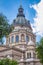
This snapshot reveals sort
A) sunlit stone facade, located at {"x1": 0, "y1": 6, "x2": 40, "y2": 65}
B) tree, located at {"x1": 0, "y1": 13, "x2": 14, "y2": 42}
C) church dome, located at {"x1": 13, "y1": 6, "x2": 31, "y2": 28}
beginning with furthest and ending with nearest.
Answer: church dome, located at {"x1": 13, "y1": 6, "x2": 31, "y2": 28} < sunlit stone facade, located at {"x1": 0, "y1": 6, "x2": 40, "y2": 65} < tree, located at {"x1": 0, "y1": 13, "x2": 14, "y2": 42}

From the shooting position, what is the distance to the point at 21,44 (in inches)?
3740

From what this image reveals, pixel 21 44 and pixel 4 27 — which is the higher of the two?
pixel 21 44

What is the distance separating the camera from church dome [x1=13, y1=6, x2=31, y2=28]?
102 metres

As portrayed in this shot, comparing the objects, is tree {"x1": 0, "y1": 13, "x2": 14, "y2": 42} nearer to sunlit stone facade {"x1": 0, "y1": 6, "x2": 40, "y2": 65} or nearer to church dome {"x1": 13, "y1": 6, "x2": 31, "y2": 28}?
sunlit stone facade {"x1": 0, "y1": 6, "x2": 40, "y2": 65}

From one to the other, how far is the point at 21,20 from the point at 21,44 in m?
11.2

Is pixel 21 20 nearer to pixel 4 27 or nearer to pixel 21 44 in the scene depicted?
pixel 21 44

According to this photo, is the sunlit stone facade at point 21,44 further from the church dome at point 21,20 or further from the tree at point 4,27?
the tree at point 4,27

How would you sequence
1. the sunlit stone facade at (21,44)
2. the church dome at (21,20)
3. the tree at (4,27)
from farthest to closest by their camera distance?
the church dome at (21,20)
the sunlit stone facade at (21,44)
the tree at (4,27)

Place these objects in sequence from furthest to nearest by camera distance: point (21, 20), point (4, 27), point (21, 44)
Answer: point (21, 20) → point (21, 44) → point (4, 27)

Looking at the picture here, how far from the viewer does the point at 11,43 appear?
96.9m

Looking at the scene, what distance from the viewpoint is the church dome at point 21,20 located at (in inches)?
4012

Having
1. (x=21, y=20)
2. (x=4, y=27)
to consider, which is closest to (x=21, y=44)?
(x=21, y=20)

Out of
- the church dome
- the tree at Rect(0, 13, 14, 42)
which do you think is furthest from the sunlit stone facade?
the tree at Rect(0, 13, 14, 42)

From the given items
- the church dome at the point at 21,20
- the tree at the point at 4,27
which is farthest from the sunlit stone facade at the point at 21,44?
the tree at the point at 4,27
